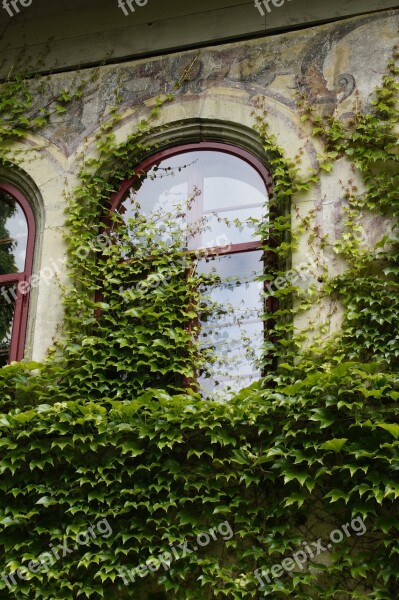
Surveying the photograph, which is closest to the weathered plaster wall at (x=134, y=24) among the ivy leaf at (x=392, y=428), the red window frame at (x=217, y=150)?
the red window frame at (x=217, y=150)

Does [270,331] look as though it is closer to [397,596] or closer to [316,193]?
[316,193]

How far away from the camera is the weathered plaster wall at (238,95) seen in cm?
835

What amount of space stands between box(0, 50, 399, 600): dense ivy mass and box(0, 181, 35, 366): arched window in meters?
0.48

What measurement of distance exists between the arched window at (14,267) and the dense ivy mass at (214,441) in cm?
48

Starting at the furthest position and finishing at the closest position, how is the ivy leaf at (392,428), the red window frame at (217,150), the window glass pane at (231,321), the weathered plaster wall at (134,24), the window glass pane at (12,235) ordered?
the weathered plaster wall at (134,24) < the window glass pane at (12,235) < the red window frame at (217,150) < the window glass pane at (231,321) < the ivy leaf at (392,428)

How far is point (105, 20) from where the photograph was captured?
965 cm

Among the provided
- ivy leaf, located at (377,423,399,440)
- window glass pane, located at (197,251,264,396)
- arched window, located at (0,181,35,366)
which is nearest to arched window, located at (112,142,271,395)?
window glass pane, located at (197,251,264,396)

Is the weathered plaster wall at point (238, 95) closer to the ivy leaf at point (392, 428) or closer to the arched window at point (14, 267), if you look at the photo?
the arched window at point (14, 267)

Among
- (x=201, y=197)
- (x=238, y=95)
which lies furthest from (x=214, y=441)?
(x=238, y=95)

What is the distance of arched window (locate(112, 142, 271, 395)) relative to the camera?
26.0ft

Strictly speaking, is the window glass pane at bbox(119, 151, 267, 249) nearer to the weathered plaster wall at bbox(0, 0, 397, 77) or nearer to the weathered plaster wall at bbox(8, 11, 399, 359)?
the weathered plaster wall at bbox(8, 11, 399, 359)

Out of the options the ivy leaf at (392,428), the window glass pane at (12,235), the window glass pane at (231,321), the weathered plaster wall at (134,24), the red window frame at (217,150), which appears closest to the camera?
the ivy leaf at (392,428)

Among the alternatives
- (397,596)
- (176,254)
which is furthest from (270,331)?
(397,596)

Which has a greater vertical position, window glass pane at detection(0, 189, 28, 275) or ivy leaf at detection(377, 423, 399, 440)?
window glass pane at detection(0, 189, 28, 275)
